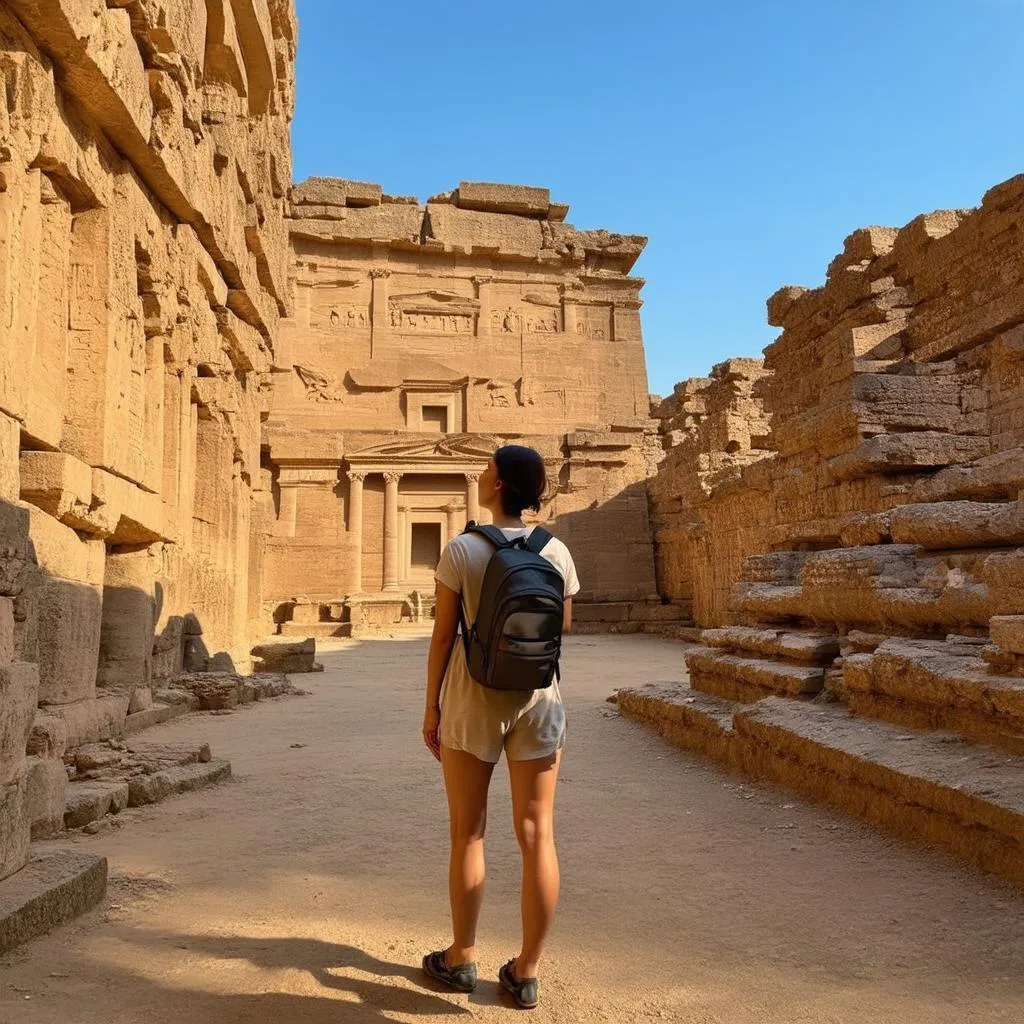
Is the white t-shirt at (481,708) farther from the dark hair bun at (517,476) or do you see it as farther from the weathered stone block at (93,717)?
the weathered stone block at (93,717)

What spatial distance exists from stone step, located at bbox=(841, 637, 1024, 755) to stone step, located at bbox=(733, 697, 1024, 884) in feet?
0.32

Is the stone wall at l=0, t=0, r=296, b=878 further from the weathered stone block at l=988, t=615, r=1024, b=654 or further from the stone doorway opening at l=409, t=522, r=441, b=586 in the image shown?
the stone doorway opening at l=409, t=522, r=441, b=586

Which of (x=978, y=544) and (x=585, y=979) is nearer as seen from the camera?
(x=585, y=979)

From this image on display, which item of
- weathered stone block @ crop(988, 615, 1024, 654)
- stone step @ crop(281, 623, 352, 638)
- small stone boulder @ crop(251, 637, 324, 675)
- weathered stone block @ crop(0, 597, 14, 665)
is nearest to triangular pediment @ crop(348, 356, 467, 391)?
stone step @ crop(281, 623, 352, 638)

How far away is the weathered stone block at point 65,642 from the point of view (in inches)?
226

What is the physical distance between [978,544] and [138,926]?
5027 millimetres

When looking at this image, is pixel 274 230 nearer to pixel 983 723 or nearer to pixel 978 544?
pixel 978 544

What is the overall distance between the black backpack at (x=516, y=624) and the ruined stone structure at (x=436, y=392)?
808 inches

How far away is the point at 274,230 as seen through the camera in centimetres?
1484

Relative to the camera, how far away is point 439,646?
2.61 m

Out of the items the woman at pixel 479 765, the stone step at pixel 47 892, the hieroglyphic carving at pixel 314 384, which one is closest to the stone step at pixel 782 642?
the woman at pixel 479 765

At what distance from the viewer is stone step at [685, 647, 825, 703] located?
5.75 meters

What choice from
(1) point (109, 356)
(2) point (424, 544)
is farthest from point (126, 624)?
(2) point (424, 544)

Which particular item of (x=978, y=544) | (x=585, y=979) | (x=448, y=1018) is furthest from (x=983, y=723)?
(x=448, y=1018)
